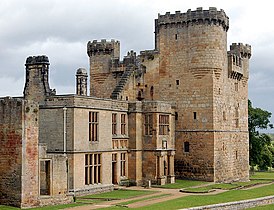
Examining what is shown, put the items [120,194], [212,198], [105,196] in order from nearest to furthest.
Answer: [212,198] < [105,196] < [120,194]

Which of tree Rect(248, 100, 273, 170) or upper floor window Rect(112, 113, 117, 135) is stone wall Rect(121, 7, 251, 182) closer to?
upper floor window Rect(112, 113, 117, 135)

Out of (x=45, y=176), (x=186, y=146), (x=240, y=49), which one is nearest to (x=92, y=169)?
(x=45, y=176)

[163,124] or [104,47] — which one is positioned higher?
[104,47]

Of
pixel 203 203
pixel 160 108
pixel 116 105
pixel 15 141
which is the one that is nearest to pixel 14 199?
pixel 15 141

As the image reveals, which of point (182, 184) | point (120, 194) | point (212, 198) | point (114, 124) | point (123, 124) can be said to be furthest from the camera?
point (182, 184)

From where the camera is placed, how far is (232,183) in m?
51.0

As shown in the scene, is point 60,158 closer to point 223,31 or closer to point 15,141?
point 15,141

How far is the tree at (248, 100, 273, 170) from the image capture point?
72062 millimetres

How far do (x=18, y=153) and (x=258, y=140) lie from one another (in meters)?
46.4

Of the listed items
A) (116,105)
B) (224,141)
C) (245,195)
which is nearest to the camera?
(245,195)

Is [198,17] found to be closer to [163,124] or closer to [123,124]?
[163,124]

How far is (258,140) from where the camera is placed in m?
72.9

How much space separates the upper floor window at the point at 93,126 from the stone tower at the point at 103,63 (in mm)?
14249

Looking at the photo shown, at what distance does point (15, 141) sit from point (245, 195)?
1740 centimetres
